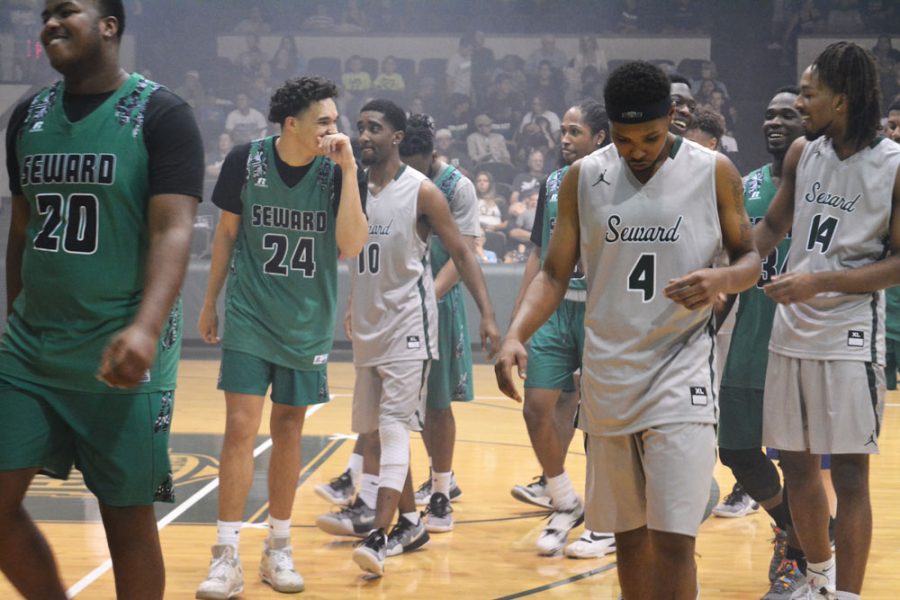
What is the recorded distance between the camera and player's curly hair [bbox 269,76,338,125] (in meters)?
5.05

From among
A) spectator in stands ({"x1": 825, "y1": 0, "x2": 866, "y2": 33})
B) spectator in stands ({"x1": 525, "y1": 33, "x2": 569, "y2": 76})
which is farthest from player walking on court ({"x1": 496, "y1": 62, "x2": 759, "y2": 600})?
spectator in stands ({"x1": 825, "y1": 0, "x2": 866, "y2": 33})

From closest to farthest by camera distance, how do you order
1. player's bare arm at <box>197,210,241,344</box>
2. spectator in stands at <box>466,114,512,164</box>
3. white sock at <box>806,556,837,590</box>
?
white sock at <box>806,556,837,590</box>
player's bare arm at <box>197,210,241,344</box>
spectator in stands at <box>466,114,512,164</box>

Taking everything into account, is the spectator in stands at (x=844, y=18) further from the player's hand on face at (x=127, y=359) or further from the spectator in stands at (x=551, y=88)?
the player's hand on face at (x=127, y=359)

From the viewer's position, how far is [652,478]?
3.48m

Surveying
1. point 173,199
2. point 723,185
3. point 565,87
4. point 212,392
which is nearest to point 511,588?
point 723,185

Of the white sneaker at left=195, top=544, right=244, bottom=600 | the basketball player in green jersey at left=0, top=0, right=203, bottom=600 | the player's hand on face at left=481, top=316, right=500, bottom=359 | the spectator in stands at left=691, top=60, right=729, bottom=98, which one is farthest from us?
the spectator in stands at left=691, top=60, right=729, bottom=98

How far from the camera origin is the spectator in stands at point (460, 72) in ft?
58.2

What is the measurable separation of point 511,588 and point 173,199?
2.70 m

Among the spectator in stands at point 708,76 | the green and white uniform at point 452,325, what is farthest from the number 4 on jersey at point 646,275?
the spectator in stands at point 708,76

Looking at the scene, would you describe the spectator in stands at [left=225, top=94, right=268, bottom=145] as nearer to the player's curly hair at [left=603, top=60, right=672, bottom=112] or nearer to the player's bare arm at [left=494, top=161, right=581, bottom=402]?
the player's bare arm at [left=494, top=161, right=581, bottom=402]

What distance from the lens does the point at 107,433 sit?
317cm

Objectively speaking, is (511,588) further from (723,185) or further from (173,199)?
(173,199)

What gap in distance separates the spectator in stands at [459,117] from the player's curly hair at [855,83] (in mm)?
12839

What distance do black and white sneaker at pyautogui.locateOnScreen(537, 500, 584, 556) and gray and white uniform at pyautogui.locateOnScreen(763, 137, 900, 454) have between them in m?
1.65
